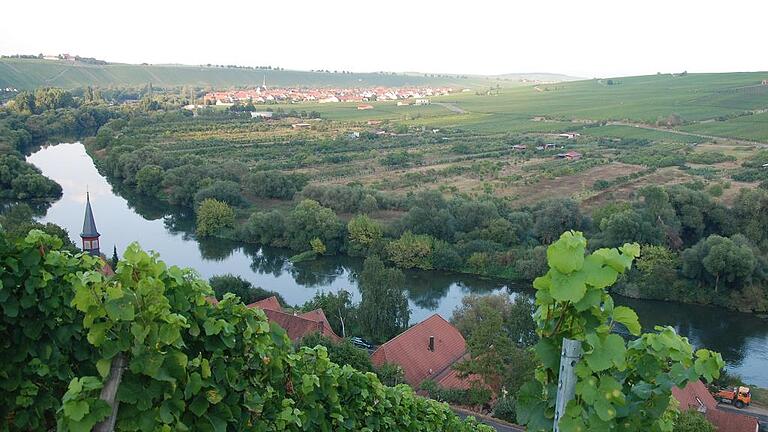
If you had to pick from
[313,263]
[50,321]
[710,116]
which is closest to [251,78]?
[710,116]

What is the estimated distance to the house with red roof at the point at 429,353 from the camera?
15.2 meters

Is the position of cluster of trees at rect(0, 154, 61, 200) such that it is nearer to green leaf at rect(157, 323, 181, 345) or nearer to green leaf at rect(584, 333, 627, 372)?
green leaf at rect(157, 323, 181, 345)

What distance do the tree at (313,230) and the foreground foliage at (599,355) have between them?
27240mm

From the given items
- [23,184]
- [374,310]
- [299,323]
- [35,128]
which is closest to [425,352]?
[374,310]

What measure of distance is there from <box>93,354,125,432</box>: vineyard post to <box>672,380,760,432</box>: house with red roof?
12475 mm

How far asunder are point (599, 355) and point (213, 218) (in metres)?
31.2

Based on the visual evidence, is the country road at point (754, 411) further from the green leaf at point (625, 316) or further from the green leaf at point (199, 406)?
the green leaf at point (199, 406)

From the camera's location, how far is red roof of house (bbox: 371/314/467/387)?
15.3m

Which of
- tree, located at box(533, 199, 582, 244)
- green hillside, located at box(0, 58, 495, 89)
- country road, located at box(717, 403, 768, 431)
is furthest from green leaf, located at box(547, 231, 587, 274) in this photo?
green hillside, located at box(0, 58, 495, 89)

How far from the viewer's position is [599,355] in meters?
2.43

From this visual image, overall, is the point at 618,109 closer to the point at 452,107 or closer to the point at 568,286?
the point at 452,107

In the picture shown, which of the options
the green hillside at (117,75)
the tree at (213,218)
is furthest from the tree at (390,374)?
the green hillside at (117,75)

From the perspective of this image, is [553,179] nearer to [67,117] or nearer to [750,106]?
[750,106]

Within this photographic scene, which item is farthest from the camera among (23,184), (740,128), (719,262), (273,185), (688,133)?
(688,133)
